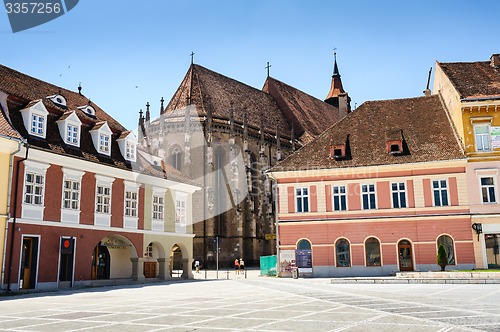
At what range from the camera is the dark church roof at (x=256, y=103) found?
5653 cm

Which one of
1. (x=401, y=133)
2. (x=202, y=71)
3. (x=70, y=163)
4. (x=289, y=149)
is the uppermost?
(x=202, y=71)

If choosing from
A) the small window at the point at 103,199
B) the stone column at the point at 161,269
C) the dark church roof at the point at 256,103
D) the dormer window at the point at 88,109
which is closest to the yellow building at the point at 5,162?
the small window at the point at 103,199

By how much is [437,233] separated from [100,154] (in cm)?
2034

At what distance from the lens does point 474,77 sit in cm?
3312

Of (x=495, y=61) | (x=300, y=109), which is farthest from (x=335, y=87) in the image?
(x=495, y=61)

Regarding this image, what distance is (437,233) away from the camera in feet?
100

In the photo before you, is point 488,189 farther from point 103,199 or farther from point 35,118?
point 35,118

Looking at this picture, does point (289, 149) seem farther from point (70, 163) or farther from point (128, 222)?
point (70, 163)

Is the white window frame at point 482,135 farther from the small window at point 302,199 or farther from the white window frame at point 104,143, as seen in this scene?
the white window frame at point 104,143

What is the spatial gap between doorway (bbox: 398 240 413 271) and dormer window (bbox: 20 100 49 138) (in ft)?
70.5

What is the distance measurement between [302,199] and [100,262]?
13.2 meters

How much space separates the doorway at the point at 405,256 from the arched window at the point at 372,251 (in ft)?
4.24

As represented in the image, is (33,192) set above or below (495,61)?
below

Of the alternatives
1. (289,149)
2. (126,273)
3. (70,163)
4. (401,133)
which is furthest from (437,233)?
(289,149)
